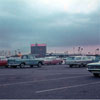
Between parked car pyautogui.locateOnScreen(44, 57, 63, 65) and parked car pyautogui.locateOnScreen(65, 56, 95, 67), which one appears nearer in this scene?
parked car pyautogui.locateOnScreen(65, 56, 95, 67)

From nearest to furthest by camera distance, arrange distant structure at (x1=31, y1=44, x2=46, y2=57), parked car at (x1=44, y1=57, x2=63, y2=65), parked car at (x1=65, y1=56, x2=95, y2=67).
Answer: parked car at (x1=65, y1=56, x2=95, y2=67) < parked car at (x1=44, y1=57, x2=63, y2=65) < distant structure at (x1=31, y1=44, x2=46, y2=57)

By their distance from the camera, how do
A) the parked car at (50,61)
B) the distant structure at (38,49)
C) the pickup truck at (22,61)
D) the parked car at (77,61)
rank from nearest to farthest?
the pickup truck at (22,61), the parked car at (77,61), the parked car at (50,61), the distant structure at (38,49)

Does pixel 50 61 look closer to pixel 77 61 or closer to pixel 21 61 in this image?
pixel 77 61

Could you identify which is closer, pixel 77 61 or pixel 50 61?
pixel 77 61

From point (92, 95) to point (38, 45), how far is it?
126m

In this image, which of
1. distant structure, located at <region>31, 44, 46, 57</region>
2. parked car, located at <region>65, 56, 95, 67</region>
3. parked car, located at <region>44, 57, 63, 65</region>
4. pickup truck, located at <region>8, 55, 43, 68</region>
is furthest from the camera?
distant structure, located at <region>31, 44, 46, 57</region>

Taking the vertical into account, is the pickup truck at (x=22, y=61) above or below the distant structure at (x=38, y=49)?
below

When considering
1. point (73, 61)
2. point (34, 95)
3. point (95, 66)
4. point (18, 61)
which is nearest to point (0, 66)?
point (18, 61)

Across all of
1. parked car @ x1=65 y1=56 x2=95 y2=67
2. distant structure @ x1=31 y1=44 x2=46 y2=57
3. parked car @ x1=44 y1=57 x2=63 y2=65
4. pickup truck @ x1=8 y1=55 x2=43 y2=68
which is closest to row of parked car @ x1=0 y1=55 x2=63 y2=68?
pickup truck @ x1=8 y1=55 x2=43 y2=68

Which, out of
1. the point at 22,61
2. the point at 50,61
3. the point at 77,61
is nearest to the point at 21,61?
the point at 22,61

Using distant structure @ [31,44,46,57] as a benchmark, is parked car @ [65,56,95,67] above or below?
below

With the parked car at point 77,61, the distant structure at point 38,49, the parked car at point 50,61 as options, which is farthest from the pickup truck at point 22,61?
the distant structure at point 38,49

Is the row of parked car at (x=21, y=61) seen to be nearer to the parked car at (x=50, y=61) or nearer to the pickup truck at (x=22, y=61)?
the pickup truck at (x=22, y=61)

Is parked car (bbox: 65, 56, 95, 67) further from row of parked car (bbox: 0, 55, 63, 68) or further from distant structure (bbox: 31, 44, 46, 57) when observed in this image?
distant structure (bbox: 31, 44, 46, 57)
